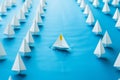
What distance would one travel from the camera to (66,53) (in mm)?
4359

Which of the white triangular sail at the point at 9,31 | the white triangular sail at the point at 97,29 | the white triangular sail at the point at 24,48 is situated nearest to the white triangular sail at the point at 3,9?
the white triangular sail at the point at 9,31

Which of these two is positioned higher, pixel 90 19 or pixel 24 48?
pixel 90 19

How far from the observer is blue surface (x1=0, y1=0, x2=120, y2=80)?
380cm

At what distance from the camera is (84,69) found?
393cm

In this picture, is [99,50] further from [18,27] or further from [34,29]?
[18,27]

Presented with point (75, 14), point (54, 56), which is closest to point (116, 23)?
point (75, 14)

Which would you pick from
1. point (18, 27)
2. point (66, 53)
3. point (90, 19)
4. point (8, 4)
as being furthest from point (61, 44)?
point (8, 4)

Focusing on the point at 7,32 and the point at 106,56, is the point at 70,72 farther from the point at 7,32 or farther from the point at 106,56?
the point at 7,32

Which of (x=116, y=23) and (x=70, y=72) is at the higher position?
(x=116, y=23)

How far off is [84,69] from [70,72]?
0.23 m

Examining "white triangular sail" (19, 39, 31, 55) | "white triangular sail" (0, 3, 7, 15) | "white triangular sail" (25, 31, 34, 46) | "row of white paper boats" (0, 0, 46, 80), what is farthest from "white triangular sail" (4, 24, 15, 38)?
"white triangular sail" (0, 3, 7, 15)

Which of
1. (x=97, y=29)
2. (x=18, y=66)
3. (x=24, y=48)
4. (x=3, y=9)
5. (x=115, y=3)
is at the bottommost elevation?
(x=18, y=66)

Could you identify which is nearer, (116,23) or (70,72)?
(70,72)

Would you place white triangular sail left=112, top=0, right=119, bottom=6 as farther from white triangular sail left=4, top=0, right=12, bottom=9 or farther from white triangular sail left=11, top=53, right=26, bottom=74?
white triangular sail left=11, top=53, right=26, bottom=74
